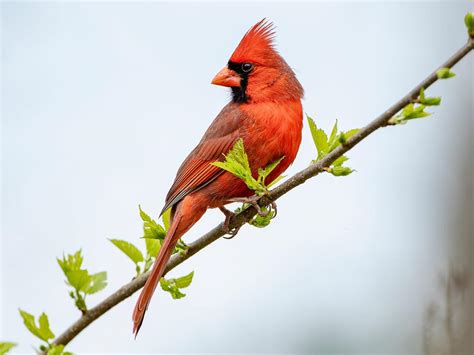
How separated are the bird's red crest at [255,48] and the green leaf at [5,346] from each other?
59.9 inches

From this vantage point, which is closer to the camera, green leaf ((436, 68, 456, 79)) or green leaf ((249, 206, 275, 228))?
green leaf ((436, 68, 456, 79))

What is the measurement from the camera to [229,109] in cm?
300

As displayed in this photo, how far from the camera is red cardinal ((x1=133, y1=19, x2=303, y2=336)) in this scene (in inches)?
106

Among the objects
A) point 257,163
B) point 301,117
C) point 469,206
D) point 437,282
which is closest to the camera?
point 437,282

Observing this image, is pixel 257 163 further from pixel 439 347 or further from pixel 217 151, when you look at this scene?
pixel 439 347

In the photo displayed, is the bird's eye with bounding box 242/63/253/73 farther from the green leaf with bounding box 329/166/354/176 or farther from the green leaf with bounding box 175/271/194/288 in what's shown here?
the green leaf with bounding box 329/166/354/176

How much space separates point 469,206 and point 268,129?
1988 millimetres

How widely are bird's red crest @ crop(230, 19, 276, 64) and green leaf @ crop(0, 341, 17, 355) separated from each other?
4.99 feet

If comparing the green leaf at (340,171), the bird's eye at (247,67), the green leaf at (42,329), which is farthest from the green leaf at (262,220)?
the bird's eye at (247,67)

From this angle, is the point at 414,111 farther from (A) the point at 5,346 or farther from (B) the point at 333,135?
(A) the point at 5,346

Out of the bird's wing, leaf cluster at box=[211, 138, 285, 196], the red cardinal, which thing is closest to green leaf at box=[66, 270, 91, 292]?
the red cardinal

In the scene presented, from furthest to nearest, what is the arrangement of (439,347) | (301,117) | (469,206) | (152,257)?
(469,206) < (301,117) < (152,257) < (439,347)

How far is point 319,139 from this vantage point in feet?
6.55

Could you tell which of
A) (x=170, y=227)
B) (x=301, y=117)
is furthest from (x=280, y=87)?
(x=170, y=227)
